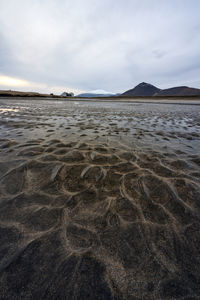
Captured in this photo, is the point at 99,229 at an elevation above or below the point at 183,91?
below

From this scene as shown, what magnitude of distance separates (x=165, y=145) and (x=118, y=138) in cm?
166

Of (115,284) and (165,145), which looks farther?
(165,145)

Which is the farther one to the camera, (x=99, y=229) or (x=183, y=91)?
(x=183, y=91)

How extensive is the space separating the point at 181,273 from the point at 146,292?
385 mm

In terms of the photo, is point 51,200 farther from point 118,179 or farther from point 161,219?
point 161,219

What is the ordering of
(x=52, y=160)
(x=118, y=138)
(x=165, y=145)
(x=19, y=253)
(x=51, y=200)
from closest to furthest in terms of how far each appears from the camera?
(x=19, y=253)
(x=51, y=200)
(x=52, y=160)
(x=165, y=145)
(x=118, y=138)

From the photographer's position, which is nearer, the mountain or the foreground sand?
the foreground sand

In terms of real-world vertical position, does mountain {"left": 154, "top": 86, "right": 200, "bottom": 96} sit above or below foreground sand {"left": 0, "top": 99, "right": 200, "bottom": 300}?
above

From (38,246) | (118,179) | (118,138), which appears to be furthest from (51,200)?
(118,138)

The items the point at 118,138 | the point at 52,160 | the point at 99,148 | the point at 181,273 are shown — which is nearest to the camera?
the point at 181,273

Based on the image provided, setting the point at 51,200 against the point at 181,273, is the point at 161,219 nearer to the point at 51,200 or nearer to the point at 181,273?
the point at 181,273

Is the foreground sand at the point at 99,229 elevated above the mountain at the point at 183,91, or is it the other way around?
Result: the mountain at the point at 183,91

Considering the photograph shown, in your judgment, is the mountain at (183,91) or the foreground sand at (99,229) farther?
the mountain at (183,91)

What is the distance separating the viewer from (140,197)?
74.7 inches
